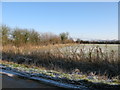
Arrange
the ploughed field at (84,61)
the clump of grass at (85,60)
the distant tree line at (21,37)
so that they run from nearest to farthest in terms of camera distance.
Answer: the ploughed field at (84,61), the clump of grass at (85,60), the distant tree line at (21,37)

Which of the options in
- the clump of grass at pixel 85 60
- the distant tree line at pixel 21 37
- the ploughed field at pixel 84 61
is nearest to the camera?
the ploughed field at pixel 84 61

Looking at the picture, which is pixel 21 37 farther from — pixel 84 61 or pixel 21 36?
pixel 84 61

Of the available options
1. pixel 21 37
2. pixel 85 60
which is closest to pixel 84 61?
pixel 85 60

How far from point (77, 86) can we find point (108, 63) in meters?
3.85

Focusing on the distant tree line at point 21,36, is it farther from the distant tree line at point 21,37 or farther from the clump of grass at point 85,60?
the clump of grass at point 85,60

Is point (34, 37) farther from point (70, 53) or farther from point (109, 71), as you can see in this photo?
point (109, 71)

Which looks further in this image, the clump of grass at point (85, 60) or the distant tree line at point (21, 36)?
the distant tree line at point (21, 36)

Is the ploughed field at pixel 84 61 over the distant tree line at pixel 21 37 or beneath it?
beneath

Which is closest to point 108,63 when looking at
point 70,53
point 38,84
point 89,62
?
point 89,62

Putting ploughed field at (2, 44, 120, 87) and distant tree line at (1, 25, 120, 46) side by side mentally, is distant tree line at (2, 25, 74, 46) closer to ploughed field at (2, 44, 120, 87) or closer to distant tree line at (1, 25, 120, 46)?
distant tree line at (1, 25, 120, 46)

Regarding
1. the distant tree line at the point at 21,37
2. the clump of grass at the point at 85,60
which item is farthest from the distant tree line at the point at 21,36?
the clump of grass at the point at 85,60

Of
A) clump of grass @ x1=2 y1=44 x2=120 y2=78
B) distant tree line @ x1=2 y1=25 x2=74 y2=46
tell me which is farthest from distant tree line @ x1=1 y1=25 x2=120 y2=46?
clump of grass @ x1=2 y1=44 x2=120 y2=78

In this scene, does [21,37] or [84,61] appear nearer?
[84,61]

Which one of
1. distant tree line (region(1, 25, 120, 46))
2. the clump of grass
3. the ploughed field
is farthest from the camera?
distant tree line (region(1, 25, 120, 46))
